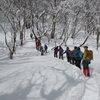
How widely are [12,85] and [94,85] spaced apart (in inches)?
134

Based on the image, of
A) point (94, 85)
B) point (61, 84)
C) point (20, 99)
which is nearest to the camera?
point (20, 99)

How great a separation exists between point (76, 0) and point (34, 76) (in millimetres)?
19705

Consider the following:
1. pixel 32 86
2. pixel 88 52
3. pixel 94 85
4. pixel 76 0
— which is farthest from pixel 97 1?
pixel 32 86

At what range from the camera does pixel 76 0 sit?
70.6 feet

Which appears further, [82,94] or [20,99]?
[82,94]

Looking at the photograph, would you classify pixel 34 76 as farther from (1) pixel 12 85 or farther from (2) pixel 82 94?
(2) pixel 82 94

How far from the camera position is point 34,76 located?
5.36 meters

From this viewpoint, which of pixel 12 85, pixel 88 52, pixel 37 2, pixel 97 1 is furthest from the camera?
pixel 97 1

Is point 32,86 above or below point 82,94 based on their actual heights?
above

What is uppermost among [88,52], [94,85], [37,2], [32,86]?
[37,2]

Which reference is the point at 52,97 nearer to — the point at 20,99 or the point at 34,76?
the point at 20,99

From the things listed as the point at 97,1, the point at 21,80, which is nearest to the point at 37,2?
the point at 97,1

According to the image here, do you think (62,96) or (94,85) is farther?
(94,85)

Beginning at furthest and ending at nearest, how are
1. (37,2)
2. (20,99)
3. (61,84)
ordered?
(37,2)
(61,84)
(20,99)
